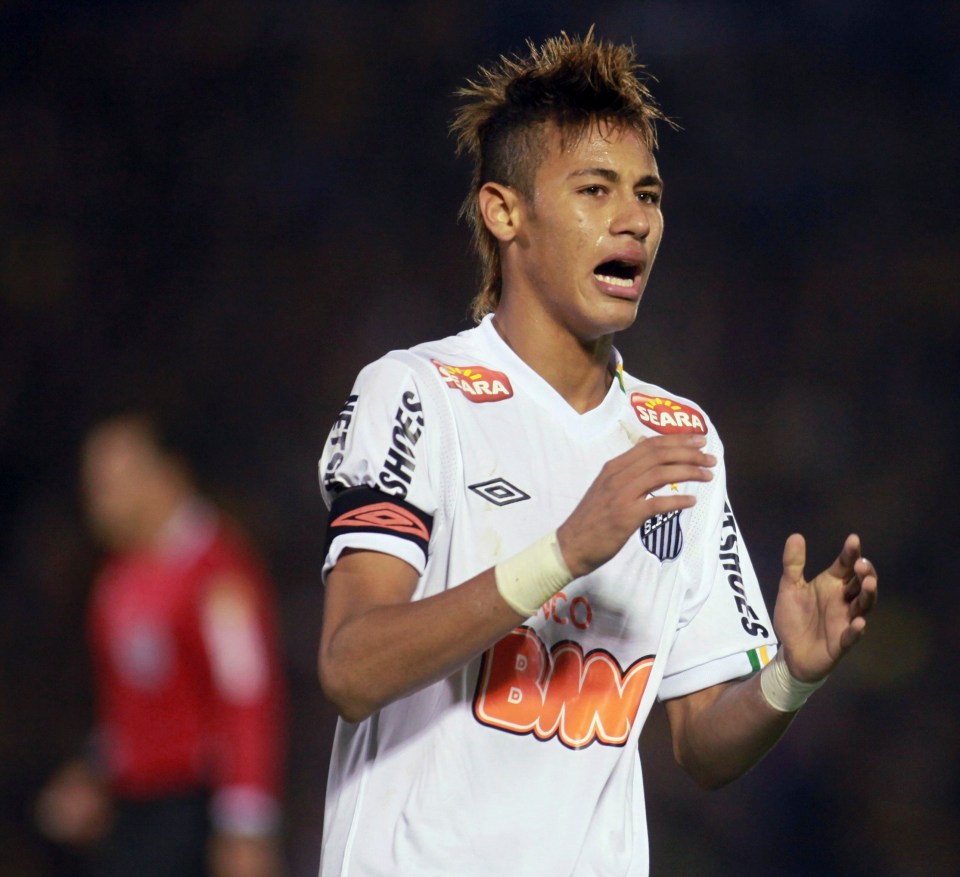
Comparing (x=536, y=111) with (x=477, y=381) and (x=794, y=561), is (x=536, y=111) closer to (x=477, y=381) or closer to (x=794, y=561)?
(x=477, y=381)

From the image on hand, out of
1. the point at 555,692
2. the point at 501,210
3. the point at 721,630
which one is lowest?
the point at 555,692

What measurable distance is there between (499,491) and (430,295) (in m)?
5.31

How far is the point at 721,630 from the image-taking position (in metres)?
2.62

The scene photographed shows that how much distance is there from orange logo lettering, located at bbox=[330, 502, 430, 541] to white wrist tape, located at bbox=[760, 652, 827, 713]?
678 millimetres

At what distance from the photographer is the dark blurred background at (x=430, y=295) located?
6641 millimetres

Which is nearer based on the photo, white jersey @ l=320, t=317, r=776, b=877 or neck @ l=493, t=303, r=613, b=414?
white jersey @ l=320, t=317, r=776, b=877

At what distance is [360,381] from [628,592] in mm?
608

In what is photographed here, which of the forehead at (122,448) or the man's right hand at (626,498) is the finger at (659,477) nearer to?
the man's right hand at (626,498)

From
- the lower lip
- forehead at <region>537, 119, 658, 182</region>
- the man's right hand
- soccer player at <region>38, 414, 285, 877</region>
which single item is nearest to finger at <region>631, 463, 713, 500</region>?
the man's right hand

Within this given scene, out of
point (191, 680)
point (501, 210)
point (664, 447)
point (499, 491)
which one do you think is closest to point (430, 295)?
point (191, 680)

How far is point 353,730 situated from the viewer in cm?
237

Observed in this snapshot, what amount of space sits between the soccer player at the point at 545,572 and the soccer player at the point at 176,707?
2.46 m

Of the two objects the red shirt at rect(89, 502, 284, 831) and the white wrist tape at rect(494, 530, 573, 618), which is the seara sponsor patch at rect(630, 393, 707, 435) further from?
the red shirt at rect(89, 502, 284, 831)

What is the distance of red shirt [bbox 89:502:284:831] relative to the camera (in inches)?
187
